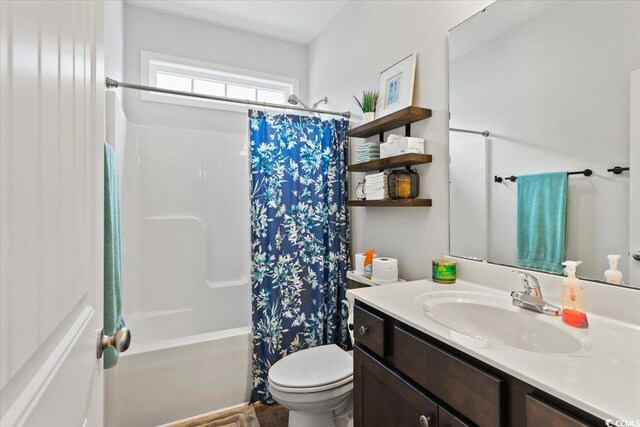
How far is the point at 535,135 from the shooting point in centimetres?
116

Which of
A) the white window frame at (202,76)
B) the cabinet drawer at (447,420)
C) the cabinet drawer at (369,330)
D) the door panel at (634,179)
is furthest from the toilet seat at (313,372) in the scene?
the white window frame at (202,76)

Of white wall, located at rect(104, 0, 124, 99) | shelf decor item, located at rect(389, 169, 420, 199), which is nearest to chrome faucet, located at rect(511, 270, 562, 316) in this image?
shelf decor item, located at rect(389, 169, 420, 199)

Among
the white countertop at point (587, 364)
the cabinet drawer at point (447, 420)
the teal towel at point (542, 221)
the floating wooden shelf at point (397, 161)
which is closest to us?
the white countertop at point (587, 364)

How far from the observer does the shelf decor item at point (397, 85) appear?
5.51ft

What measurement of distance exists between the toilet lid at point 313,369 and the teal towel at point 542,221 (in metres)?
0.98

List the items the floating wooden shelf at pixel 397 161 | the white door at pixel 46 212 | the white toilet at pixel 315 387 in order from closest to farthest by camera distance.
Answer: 1. the white door at pixel 46 212
2. the white toilet at pixel 315 387
3. the floating wooden shelf at pixel 397 161

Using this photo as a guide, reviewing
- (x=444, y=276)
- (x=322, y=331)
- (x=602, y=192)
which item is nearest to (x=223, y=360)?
(x=322, y=331)

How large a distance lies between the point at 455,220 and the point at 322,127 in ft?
3.83

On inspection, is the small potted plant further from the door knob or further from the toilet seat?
the door knob

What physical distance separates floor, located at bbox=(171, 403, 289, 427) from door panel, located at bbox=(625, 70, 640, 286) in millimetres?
1788

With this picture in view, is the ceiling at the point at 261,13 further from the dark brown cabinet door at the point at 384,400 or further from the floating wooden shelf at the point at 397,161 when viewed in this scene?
the dark brown cabinet door at the point at 384,400

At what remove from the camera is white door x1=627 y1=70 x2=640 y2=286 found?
0.91 m

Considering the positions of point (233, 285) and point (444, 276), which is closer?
point (444, 276)

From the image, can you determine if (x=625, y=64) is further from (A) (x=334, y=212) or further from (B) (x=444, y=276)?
(A) (x=334, y=212)
